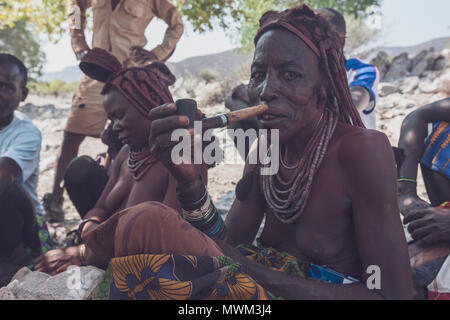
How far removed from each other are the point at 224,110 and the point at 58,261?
7.43 metres

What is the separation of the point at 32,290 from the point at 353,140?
5.17ft

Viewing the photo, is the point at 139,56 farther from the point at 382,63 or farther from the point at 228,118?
the point at 382,63

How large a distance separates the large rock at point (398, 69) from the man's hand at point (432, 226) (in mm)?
9862

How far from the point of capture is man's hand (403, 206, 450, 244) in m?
1.58

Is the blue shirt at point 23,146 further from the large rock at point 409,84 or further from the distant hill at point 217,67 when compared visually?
the large rock at point 409,84

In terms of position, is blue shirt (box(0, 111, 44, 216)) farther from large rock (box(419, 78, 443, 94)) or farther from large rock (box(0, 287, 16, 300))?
large rock (box(419, 78, 443, 94))

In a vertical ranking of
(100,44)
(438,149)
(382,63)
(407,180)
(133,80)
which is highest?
(382,63)

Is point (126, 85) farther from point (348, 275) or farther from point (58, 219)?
point (58, 219)

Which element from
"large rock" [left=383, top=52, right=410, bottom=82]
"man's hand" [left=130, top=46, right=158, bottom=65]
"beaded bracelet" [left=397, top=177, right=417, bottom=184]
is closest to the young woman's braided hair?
"man's hand" [left=130, top=46, right=158, bottom=65]

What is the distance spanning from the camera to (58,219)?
158 inches

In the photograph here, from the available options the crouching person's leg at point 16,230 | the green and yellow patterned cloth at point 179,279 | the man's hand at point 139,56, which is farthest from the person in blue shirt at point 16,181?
the green and yellow patterned cloth at point 179,279

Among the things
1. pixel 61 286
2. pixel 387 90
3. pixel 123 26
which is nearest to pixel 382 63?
pixel 387 90

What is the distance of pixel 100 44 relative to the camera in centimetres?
426

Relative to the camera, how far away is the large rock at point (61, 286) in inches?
66.6
